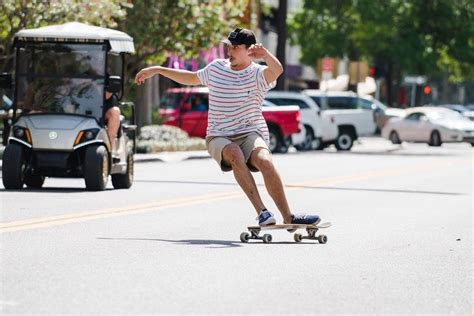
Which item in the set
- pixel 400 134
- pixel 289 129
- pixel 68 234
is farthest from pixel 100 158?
pixel 400 134

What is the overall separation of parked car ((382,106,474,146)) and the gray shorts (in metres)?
38.8

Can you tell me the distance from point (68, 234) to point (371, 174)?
50.4 ft

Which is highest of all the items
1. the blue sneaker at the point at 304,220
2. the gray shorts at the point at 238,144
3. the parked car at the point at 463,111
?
the gray shorts at the point at 238,144

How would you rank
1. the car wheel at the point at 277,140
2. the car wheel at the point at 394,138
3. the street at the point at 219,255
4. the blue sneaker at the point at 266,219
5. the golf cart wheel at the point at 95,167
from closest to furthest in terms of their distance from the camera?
the street at the point at 219,255, the blue sneaker at the point at 266,219, the golf cart wheel at the point at 95,167, the car wheel at the point at 277,140, the car wheel at the point at 394,138

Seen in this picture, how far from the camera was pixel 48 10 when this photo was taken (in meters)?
28.8

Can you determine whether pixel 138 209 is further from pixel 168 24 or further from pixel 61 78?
pixel 168 24

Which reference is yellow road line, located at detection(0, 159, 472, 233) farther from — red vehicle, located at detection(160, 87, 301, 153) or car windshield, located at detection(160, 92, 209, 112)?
red vehicle, located at detection(160, 87, 301, 153)

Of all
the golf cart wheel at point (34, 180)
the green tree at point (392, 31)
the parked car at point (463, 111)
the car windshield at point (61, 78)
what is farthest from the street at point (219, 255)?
the green tree at point (392, 31)

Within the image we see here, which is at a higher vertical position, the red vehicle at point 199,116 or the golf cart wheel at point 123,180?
the golf cart wheel at point 123,180

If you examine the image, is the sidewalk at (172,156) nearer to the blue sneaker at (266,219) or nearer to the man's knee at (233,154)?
the man's knee at (233,154)

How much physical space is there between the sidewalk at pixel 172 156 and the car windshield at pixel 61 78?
11.1 metres

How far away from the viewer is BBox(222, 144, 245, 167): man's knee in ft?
41.1

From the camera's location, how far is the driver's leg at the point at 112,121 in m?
19.7

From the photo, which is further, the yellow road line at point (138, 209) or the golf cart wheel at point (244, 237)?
the yellow road line at point (138, 209)
